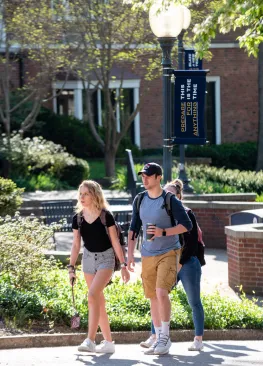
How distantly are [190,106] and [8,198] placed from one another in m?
4.33

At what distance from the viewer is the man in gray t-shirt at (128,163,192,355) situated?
28.5 feet

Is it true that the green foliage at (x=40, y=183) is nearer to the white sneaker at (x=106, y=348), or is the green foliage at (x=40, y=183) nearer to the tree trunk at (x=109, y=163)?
the tree trunk at (x=109, y=163)

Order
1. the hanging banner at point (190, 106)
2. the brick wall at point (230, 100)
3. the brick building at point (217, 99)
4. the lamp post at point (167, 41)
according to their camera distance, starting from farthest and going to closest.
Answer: the brick wall at point (230, 100) < the brick building at point (217, 99) < the hanging banner at point (190, 106) < the lamp post at point (167, 41)

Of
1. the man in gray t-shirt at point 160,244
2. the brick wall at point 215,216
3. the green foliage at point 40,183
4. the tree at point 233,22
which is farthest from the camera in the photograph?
the green foliage at point 40,183

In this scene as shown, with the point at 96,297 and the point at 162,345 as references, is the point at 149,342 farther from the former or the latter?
the point at 96,297

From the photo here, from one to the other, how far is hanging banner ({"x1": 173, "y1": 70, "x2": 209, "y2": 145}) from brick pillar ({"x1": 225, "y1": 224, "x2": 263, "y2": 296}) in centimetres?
155

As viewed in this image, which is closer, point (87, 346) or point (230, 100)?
point (87, 346)

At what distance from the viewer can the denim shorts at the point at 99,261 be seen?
8.88 m

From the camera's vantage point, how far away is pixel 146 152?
1230 inches

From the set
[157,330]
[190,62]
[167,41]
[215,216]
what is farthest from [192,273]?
[190,62]

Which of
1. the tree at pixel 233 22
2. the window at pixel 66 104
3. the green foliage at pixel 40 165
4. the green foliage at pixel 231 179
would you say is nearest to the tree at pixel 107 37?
the green foliage at pixel 40 165

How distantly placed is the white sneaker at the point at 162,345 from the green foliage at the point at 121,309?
1023mm

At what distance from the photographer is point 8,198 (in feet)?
53.4

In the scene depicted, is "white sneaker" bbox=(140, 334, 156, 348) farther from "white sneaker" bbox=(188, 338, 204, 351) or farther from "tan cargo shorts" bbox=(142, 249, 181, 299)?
"tan cargo shorts" bbox=(142, 249, 181, 299)
